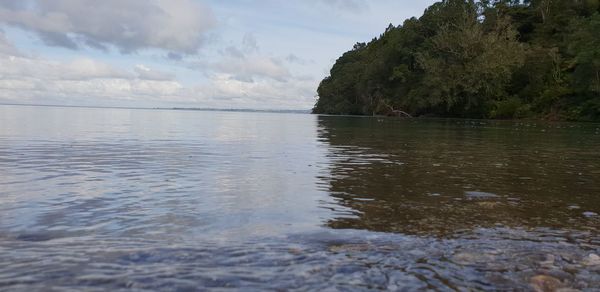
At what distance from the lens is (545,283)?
16.1 feet

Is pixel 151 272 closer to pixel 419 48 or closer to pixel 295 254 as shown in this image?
pixel 295 254

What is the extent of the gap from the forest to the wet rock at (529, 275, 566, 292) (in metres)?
70.9

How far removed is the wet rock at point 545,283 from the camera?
188 inches

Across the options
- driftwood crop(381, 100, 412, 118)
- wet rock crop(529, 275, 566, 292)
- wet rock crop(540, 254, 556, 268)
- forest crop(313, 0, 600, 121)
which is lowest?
driftwood crop(381, 100, 412, 118)

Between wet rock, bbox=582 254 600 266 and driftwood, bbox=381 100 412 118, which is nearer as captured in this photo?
wet rock, bbox=582 254 600 266

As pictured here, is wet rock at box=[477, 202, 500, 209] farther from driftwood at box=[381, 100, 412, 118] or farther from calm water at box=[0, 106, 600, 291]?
driftwood at box=[381, 100, 412, 118]

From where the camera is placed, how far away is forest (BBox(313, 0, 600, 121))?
73.4 metres

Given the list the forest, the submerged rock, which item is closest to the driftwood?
the forest

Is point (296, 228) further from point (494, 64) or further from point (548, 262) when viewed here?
point (494, 64)

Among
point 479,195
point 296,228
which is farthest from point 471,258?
point 479,195

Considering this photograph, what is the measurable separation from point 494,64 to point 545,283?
74.4 metres

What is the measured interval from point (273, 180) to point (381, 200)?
3.43 metres

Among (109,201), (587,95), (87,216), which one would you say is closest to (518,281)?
(87,216)

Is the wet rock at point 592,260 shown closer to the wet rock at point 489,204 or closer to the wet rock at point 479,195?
the wet rock at point 489,204
